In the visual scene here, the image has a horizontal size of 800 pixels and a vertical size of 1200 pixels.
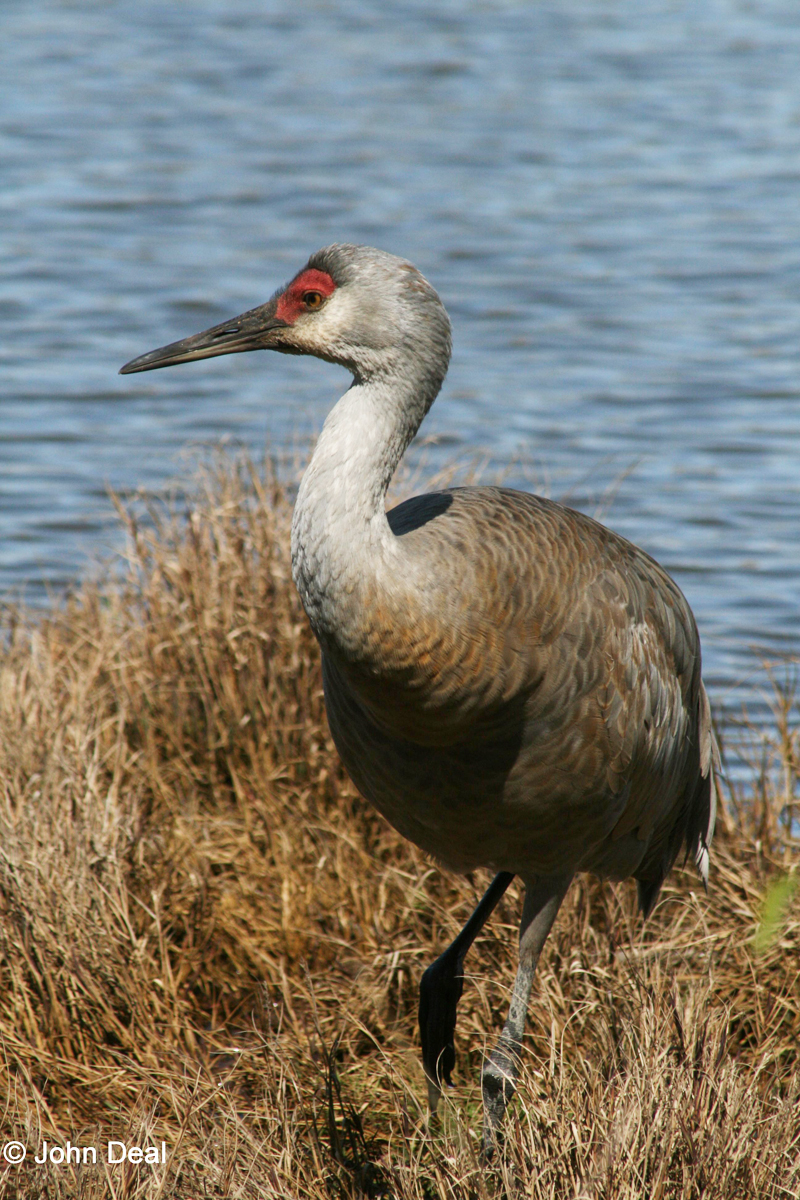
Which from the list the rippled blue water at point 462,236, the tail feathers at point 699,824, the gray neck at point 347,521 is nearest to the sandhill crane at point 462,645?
the gray neck at point 347,521

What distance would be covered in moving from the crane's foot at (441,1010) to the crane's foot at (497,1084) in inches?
10.4

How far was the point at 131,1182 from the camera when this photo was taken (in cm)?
300

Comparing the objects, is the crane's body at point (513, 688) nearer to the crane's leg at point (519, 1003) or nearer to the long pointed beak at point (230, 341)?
the crane's leg at point (519, 1003)

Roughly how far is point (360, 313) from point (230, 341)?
0.34 m

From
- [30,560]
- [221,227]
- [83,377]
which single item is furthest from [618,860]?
[221,227]

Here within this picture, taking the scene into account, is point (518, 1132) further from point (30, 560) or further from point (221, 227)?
point (221, 227)

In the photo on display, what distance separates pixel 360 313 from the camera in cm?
312

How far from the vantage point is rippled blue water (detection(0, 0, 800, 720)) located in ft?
23.9

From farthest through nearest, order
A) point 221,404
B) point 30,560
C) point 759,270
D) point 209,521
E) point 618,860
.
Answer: point 759,270 → point 221,404 → point 30,560 → point 209,521 → point 618,860

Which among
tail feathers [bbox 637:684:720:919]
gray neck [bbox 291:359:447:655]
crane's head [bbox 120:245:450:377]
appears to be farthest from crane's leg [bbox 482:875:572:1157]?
crane's head [bbox 120:245:450:377]

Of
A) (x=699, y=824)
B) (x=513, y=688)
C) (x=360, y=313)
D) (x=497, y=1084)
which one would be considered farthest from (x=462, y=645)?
(x=699, y=824)

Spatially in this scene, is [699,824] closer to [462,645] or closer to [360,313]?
[462,645]

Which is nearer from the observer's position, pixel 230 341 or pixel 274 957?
pixel 230 341

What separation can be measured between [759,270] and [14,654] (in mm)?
6675
